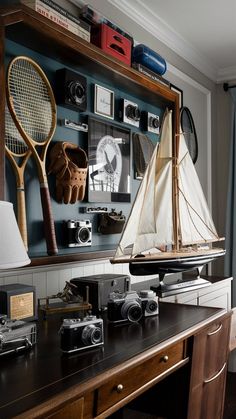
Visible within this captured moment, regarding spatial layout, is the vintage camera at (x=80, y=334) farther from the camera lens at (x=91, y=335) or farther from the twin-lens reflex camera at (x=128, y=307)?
the twin-lens reflex camera at (x=128, y=307)

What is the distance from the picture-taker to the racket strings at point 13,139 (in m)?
1.73

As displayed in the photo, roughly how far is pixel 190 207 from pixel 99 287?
99cm

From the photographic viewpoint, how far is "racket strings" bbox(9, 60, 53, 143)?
177cm

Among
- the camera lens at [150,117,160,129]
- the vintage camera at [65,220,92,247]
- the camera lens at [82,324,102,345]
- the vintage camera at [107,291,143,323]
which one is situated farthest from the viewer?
the camera lens at [150,117,160,129]

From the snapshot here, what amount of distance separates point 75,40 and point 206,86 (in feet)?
6.82

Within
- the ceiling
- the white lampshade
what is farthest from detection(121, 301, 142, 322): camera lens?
the ceiling

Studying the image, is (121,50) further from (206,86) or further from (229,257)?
(229,257)

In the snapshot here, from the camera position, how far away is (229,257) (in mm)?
3678

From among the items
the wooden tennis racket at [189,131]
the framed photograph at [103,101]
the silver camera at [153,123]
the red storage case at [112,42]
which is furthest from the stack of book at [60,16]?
the wooden tennis racket at [189,131]

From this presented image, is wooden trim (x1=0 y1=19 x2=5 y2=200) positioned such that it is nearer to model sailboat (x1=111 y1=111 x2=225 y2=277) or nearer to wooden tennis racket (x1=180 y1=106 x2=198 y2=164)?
model sailboat (x1=111 y1=111 x2=225 y2=277)

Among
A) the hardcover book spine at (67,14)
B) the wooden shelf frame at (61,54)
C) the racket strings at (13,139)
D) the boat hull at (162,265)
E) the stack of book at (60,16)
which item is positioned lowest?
the boat hull at (162,265)

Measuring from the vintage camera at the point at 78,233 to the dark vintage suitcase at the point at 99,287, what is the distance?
0.93ft

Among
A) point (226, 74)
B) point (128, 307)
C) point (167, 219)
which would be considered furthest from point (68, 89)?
point (226, 74)

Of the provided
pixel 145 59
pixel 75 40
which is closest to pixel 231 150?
pixel 145 59
